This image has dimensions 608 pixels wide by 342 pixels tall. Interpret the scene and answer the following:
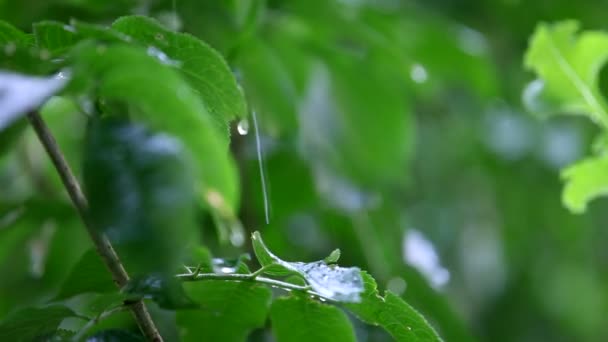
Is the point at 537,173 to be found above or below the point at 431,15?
below

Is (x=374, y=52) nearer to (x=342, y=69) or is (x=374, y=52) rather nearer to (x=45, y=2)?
(x=342, y=69)

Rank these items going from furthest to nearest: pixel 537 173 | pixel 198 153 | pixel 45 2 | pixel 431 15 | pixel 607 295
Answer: pixel 607 295, pixel 537 173, pixel 431 15, pixel 45 2, pixel 198 153

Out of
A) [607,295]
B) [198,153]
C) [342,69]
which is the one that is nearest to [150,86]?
[198,153]

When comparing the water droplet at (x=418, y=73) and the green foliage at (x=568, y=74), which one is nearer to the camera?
→ the green foliage at (x=568, y=74)

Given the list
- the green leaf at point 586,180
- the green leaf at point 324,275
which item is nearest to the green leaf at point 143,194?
the green leaf at point 324,275

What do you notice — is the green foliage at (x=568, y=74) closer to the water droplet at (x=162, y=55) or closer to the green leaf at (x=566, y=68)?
the green leaf at (x=566, y=68)

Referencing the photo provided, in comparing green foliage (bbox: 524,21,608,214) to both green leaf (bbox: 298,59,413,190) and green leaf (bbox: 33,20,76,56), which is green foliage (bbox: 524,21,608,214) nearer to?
green leaf (bbox: 298,59,413,190)
